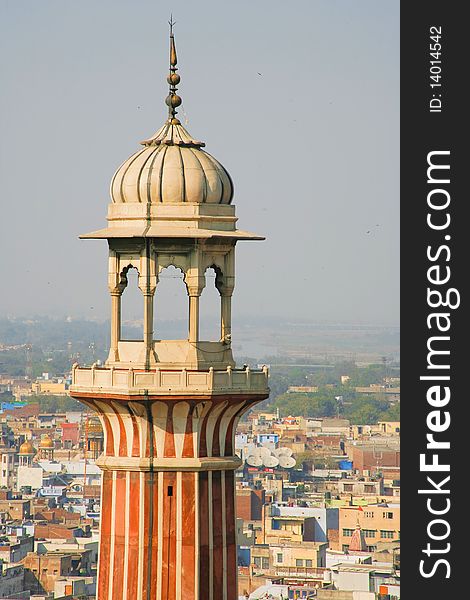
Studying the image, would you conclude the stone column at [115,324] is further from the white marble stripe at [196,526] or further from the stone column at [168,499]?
the white marble stripe at [196,526]

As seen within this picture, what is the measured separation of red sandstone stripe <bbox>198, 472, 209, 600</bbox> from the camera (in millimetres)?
10391

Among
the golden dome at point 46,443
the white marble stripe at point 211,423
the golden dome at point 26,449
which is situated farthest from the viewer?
Result: the golden dome at point 46,443

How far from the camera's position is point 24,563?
77.0 metres

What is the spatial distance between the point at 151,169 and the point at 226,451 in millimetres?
1320

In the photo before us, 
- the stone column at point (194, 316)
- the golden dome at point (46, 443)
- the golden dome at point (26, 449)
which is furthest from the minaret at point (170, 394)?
the golden dome at point (46, 443)

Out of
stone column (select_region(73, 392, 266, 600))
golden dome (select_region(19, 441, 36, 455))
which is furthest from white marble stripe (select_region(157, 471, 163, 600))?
golden dome (select_region(19, 441, 36, 455))

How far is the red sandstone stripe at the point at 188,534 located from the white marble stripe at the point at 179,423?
0.12m

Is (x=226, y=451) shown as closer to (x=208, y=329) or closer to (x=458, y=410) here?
(x=458, y=410)

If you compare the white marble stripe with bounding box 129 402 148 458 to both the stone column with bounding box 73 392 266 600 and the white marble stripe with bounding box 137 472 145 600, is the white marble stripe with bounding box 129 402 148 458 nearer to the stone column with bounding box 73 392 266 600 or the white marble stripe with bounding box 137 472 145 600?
the stone column with bounding box 73 392 266 600

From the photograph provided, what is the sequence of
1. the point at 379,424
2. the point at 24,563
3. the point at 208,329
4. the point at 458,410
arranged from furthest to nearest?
the point at 379,424, the point at 24,563, the point at 208,329, the point at 458,410

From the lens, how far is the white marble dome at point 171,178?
10.2 m

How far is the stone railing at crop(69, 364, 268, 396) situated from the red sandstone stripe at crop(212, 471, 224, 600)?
1.39ft

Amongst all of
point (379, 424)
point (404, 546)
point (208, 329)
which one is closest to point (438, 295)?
point (404, 546)

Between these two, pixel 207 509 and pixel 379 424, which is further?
pixel 379 424
